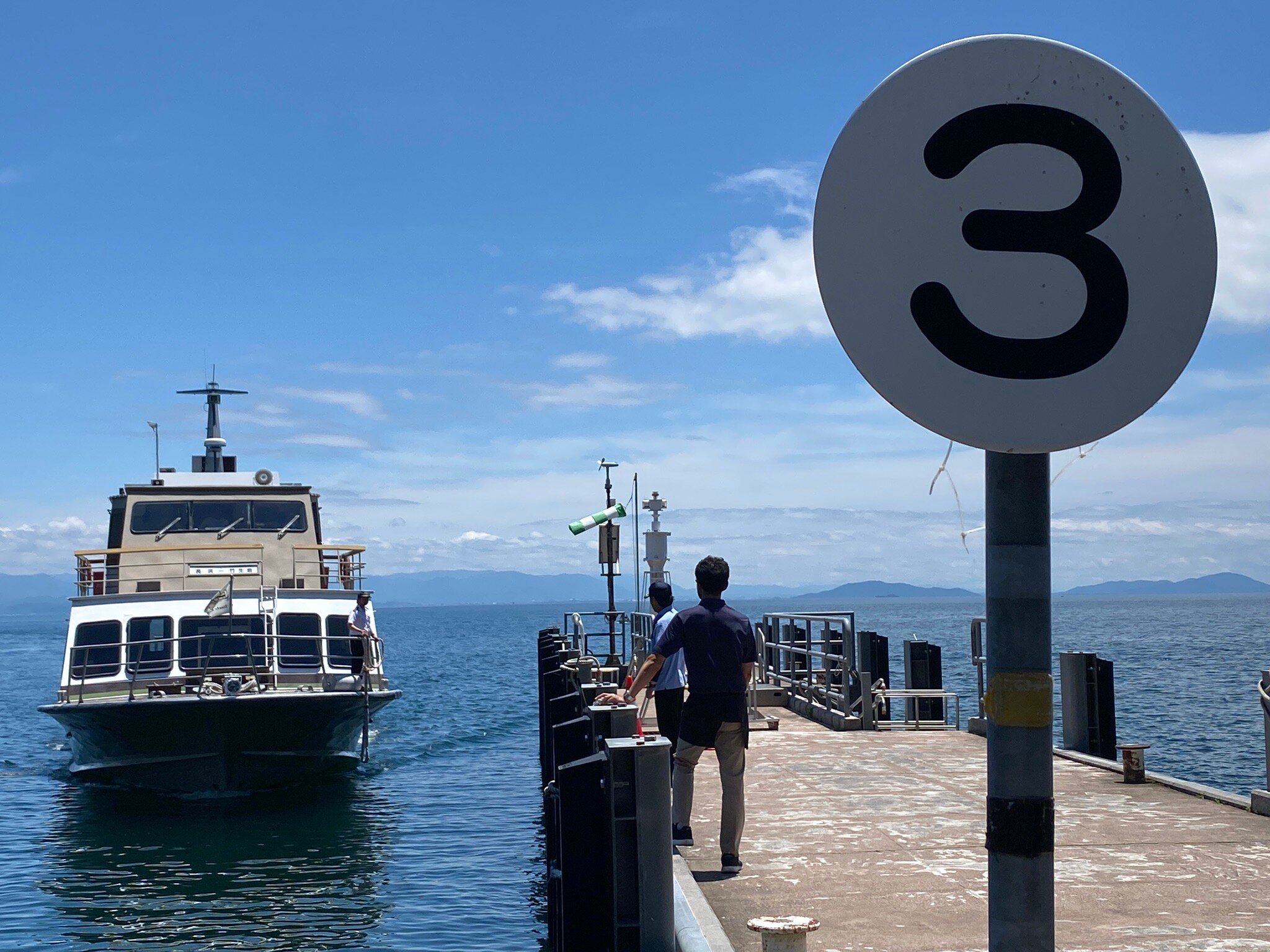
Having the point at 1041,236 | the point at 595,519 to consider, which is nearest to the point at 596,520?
the point at 595,519

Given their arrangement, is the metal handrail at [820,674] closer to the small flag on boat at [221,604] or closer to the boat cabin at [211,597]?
the boat cabin at [211,597]

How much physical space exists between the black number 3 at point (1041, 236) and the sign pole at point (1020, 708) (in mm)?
222

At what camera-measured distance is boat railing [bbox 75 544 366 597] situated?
2188 centimetres

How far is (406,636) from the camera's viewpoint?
14938cm

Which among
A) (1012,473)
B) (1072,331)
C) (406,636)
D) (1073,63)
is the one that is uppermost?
(1073,63)

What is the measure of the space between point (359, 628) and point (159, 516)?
5.27 meters

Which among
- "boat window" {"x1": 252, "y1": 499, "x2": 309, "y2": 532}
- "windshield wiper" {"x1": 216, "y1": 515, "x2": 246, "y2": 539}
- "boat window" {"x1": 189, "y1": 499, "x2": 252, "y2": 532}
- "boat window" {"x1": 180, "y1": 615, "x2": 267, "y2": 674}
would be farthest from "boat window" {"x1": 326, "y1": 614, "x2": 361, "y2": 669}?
"boat window" {"x1": 189, "y1": 499, "x2": 252, "y2": 532}

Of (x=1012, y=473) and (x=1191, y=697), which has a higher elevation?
(x=1012, y=473)

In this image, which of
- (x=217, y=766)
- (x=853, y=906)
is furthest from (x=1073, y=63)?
(x=217, y=766)

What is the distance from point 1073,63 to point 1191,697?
41125mm

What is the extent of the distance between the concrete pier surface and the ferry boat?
32.2ft

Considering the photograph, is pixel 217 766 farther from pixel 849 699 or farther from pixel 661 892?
pixel 661 892

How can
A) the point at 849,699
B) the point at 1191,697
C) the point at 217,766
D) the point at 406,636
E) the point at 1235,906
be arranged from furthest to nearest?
the point at 406,636 → the point at 1191,697 → the point at 217,766 → the point at 849,699 → the point at 1235,906

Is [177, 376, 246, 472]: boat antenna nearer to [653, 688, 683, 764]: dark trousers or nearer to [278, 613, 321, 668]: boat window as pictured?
[278, 613, 321, 668]: boat window
